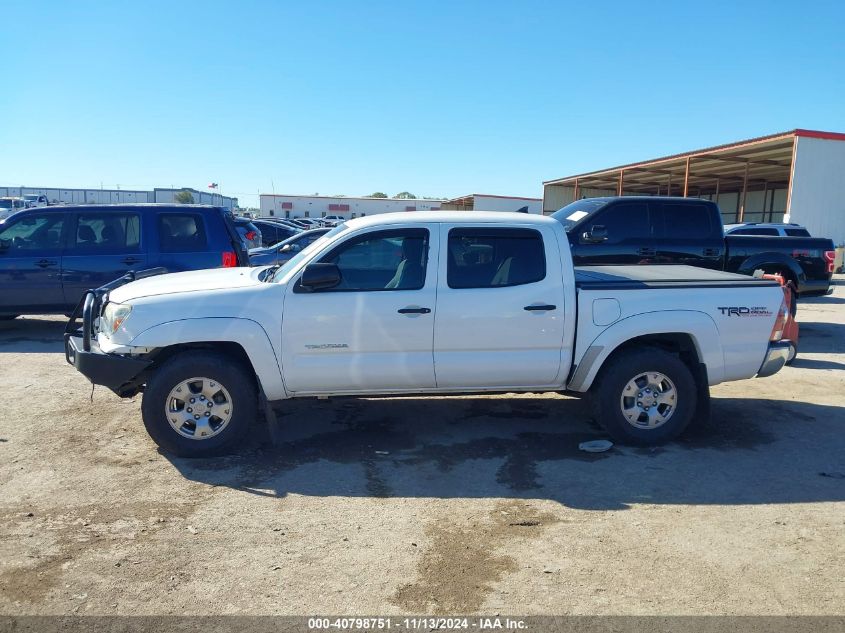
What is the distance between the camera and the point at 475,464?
193 inches

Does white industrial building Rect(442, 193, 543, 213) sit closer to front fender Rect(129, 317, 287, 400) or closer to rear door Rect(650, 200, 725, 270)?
rear door Rect(650, 200, 725, 270)

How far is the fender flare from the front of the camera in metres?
5.11

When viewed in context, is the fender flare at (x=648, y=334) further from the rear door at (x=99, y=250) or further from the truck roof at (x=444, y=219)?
the rear door at (x=99, y=250)

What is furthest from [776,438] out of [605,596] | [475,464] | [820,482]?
[605,596]

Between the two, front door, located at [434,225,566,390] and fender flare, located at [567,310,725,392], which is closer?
front door, located at [434,225,566,390]

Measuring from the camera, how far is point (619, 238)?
9727 millimetres

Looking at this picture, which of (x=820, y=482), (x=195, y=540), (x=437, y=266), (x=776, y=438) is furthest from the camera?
(x=776, y=438)

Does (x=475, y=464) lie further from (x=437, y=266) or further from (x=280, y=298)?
(x=280, y=298)

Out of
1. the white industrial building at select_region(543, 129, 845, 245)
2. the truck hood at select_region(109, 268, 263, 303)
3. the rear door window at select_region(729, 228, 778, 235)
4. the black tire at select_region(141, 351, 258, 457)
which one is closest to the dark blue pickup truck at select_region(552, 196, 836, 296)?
the truck hood at select_region(109, 268, 263, 303)

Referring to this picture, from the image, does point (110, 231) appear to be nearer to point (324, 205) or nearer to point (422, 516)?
point (422, 516)

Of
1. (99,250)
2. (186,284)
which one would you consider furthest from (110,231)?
(186,284)

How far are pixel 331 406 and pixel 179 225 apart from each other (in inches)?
181

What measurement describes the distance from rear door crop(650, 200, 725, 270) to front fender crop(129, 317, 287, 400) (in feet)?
22.4

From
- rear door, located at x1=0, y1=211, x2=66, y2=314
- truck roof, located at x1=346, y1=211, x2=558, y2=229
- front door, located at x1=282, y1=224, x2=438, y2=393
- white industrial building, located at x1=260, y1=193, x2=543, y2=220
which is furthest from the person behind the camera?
white industrial building, located at x1=260, y1=193, x2=543, y2=220
